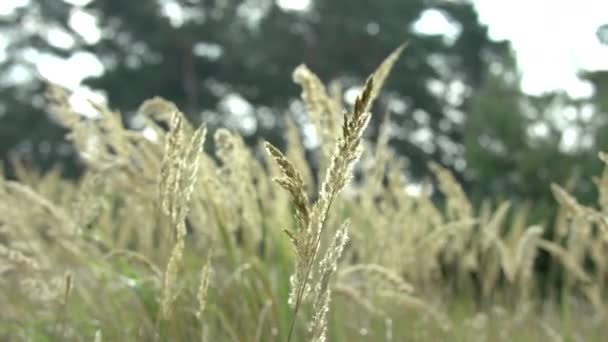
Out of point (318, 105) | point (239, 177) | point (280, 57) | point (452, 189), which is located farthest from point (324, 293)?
point (280, 57)

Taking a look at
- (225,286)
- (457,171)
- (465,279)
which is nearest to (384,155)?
(225,286)

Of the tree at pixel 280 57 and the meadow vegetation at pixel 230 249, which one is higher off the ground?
the tree at pixel 280 57

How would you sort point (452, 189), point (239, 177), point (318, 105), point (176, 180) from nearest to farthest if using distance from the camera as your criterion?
point (176, 180) → point (318, 105) → point (239, 177) → point (452, 189)

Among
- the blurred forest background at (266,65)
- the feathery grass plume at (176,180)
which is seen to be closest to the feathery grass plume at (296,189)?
the feathery grass plume at (176,180)

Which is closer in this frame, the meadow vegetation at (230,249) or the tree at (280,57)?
the meadow vegetation at (230,249)

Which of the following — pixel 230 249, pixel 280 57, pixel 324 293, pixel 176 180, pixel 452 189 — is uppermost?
pixel 280 57

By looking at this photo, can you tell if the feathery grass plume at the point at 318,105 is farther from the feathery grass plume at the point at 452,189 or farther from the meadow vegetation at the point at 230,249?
the feathery grass plume at the point at 452,189

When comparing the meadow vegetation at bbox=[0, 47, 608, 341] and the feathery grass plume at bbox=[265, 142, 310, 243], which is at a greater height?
the meadow vegetation at bbox=[0, 47, 608, 341]

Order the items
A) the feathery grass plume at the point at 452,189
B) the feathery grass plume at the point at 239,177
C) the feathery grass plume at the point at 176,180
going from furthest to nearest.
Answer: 1. the feathery grass plume at the point at 452,189
2. the feathery grass plume at the point at 239,177
3. the feathery grass plume at the point at 176,180

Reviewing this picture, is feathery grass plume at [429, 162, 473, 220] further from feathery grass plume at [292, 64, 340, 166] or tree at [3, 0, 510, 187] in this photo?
tree at [3, 0, 510, 187]

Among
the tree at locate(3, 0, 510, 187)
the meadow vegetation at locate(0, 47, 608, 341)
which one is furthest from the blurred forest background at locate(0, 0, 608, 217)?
the meadow vegetation at locate(0, 47, 608, 341)

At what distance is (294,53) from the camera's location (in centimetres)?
2256

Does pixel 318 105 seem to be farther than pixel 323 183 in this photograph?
Yes

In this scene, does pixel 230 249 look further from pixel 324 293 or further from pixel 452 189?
pixel 324 293
